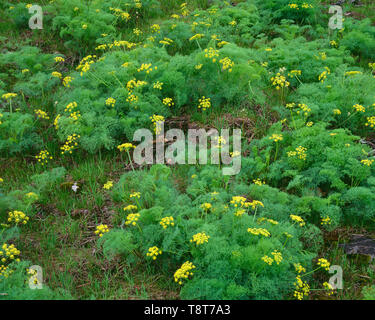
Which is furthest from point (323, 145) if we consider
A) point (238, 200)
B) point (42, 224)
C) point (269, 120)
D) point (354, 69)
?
point (42, 224)

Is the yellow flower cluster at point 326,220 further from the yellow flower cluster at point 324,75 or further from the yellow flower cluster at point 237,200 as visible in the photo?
the yellow flower cluster at point 324,75

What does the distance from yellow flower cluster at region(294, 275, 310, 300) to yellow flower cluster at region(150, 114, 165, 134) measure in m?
2.93

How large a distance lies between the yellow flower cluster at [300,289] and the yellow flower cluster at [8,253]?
9.34 ft

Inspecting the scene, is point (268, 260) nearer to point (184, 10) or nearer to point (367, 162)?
point (367, 162)

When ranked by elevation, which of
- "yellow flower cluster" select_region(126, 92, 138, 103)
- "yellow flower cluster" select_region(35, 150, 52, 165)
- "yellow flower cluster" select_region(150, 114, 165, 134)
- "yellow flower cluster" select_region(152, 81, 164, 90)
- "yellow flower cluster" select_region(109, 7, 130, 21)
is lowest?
"yellow flower cluster" select_region(35, 150, 52, 165)

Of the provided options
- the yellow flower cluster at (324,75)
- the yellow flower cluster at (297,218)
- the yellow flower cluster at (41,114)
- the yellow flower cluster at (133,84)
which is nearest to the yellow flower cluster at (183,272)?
the yellow flower cluster at (297,218)

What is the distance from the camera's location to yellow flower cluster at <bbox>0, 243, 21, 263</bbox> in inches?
160

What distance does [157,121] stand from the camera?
5.75 metres

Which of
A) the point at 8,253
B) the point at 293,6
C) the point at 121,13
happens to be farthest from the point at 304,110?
the point at 121,13

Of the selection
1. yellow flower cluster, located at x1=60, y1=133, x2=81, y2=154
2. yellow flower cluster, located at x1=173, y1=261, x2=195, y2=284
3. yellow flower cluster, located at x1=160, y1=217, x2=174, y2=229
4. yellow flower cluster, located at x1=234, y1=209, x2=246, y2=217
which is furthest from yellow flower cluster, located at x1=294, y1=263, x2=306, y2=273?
yellow flower cluster, located at x1=60, y1=133, x2=81, y2=154

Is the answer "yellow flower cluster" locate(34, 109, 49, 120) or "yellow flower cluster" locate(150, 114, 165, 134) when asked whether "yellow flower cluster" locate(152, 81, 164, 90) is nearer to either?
"yellow flower cluster" locate(150, 114, 165, 134)

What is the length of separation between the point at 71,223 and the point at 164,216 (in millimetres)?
1326

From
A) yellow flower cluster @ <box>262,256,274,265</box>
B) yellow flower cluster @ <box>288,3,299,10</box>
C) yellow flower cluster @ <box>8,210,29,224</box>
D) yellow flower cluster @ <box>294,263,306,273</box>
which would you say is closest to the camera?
yellow flower cluster @ <box>262,256,274,265</box>

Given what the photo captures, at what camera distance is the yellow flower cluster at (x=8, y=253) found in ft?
13.3
